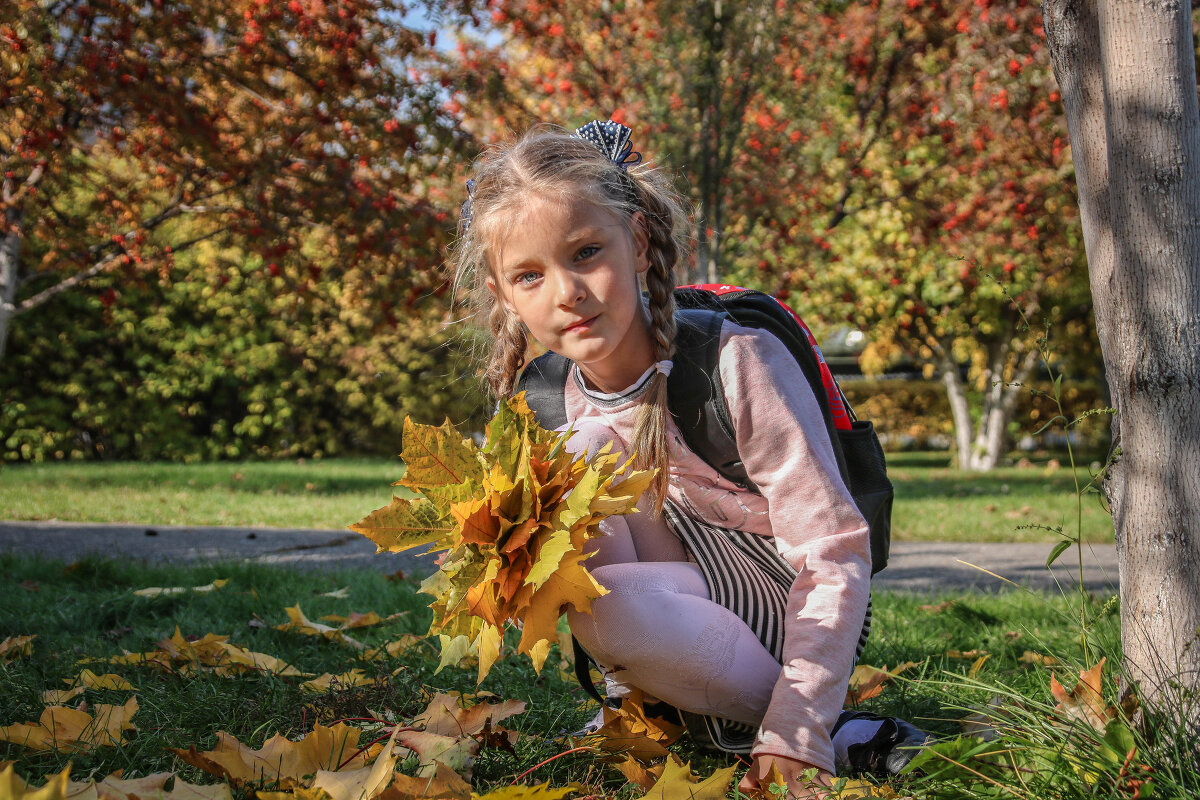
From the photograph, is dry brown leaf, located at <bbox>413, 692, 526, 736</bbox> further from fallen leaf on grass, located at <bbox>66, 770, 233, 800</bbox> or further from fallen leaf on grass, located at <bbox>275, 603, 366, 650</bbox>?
fallen leaf on grass, located at <bbox>275, 603, 366, 650</bbox>

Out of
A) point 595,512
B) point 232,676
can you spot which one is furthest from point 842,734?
point 232,676

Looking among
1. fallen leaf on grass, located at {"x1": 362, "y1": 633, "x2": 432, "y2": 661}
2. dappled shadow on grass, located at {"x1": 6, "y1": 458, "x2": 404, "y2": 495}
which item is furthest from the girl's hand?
dappled shadow on grass, located at {"x1": 6, "y1": 458, "x2": 404, "y2": 495}

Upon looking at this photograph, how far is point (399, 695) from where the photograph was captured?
6.34 ft

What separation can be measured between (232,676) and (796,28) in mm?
7072

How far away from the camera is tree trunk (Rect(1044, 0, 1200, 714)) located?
146 cm

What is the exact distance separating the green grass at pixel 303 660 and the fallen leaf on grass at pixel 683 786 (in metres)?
0.17

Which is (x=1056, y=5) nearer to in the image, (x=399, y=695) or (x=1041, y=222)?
(x=399, y=695)

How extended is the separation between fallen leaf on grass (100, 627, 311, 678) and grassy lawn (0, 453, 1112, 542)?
11.5ft

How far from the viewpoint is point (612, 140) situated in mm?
1882

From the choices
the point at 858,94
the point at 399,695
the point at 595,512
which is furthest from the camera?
the point at 858,94

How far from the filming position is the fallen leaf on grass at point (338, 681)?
6.43ft

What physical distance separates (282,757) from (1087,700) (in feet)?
4.21

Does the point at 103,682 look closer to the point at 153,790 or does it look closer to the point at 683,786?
the point at 153,790

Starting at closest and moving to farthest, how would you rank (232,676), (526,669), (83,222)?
(232,676) < (526,669) < (83,222)
